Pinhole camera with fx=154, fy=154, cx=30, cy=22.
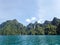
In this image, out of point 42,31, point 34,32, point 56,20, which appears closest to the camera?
point 42,31

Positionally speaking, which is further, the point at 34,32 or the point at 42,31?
the point at 34,32

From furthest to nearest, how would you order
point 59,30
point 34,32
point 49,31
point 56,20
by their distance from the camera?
point 56,20, point 34,32, point 49,31, point 59,30

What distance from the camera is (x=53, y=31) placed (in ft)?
440

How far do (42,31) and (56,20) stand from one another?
165ft

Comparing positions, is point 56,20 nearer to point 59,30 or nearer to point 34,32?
point 34,32

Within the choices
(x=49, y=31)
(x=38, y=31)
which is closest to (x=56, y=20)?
(x=38, y=31)

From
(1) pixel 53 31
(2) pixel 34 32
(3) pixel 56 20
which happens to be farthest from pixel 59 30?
(3) pixel 56 20

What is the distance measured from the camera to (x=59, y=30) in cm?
12762

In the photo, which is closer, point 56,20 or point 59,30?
point 59,30

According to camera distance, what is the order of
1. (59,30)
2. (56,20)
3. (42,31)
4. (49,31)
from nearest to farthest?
(59,30)
(49,31)
(42,31)
(56,20)

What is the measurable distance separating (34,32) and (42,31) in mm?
13508

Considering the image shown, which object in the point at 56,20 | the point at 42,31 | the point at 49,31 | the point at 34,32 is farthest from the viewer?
the point at 56,20

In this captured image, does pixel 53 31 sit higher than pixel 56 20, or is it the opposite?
pixel 56 20

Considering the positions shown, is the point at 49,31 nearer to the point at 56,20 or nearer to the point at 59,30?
the point at 59,30
